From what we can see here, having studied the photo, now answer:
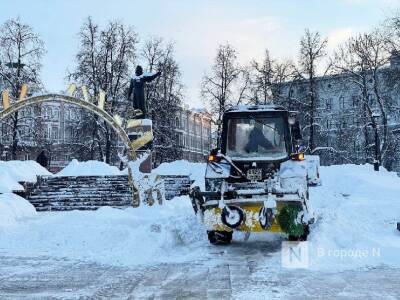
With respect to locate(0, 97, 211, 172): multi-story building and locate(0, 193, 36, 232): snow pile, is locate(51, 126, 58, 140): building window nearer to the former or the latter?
locate(0, 97, 211, 172): multi-story building

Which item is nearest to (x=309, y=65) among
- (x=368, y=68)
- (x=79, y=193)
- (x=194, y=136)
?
(x=368, y=68)

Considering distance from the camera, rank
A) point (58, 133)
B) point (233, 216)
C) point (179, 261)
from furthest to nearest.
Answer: point (58, 133) < point (233, 216) < point (179, 261)

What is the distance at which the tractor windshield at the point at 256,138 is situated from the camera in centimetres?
997

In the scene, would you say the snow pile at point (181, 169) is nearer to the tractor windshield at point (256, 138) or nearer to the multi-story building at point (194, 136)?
the tractor windshield at point (256, 138)

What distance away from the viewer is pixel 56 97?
1877cm

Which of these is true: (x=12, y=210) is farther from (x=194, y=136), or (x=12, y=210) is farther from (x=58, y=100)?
(x=194, y=136)

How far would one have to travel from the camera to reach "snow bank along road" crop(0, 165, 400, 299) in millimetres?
6430

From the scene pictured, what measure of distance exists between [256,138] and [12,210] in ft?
30.4

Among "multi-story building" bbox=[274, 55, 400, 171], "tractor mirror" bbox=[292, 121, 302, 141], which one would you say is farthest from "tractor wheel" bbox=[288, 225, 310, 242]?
"multi-story building" bbox=[274, 55, 400, 171]

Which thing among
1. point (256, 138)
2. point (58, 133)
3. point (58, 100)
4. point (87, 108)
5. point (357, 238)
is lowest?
point (357, 238)

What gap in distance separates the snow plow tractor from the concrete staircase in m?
12.3

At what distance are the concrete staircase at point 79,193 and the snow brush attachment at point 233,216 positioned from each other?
1314 cm

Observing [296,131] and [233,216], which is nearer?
[233,216]

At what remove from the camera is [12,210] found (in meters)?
16.0
